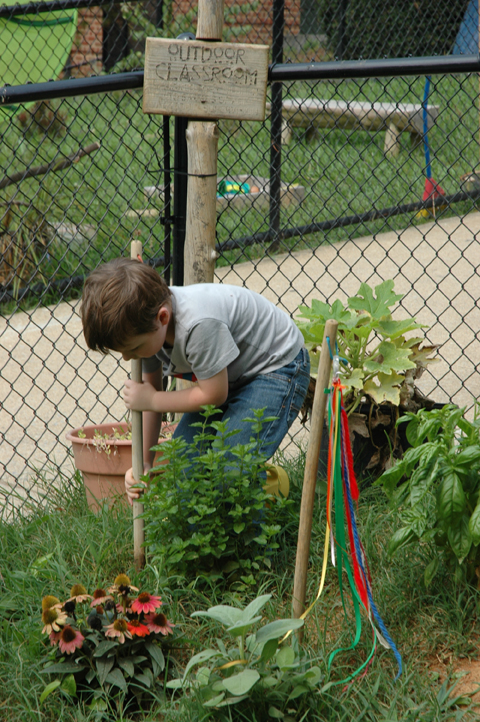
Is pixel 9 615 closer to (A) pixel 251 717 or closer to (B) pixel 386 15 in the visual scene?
(A) pixel 251 717

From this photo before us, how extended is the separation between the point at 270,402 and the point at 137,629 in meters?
0.80

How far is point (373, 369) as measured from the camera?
2473 millimetres

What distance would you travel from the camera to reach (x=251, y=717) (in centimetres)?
158

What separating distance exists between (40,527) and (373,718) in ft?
Answer: 4.32

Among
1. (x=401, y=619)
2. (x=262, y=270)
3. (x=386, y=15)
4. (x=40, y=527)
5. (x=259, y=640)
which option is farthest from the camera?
(x=386, y=15)

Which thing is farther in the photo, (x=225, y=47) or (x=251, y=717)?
(x=225, y=47)

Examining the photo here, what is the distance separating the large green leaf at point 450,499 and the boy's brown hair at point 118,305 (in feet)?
2.89

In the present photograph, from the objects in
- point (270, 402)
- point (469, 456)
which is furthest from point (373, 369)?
point (469, 456)

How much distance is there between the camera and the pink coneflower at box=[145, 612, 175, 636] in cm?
175

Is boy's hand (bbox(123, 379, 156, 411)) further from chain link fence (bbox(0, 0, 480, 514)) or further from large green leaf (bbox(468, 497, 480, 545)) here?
large green leaf (bbox(468, 497, 480, 545))

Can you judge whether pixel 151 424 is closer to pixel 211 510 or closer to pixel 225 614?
pixel 211 510

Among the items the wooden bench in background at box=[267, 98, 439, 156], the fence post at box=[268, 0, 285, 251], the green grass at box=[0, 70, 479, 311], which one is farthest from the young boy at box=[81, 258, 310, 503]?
the wooden bench in background at box=[267, 98, 439, 156]

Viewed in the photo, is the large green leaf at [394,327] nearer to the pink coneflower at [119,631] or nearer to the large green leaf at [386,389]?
the large green leaf at [386,389]

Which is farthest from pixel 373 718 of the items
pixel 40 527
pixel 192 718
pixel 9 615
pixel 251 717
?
pixel 40 527
